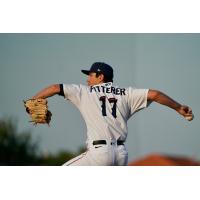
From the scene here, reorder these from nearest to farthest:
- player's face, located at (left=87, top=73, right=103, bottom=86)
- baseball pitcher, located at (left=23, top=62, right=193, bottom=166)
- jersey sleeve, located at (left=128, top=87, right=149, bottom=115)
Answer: baseball pitcher, located at (left=23, top=62, right=193, bottom=166) → jersey sleeve, located at (left=128, top=87, right=149, bottom=115) → player's face, located at (left=87, top=73, right=103, bottom=86)

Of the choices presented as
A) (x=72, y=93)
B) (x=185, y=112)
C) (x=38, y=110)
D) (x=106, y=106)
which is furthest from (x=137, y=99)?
(x=38, y=110)

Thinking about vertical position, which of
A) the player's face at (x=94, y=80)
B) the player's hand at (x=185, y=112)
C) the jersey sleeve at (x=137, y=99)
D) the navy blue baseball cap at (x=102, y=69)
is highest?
the navy blue baseball cap at (x=102, y=69)

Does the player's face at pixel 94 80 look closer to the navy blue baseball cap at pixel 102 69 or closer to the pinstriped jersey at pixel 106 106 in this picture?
the navy blue baseball cap at pixel 102 69

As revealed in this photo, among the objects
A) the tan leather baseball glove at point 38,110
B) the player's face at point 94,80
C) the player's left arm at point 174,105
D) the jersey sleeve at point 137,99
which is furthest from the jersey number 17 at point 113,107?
the tan leather baseball glove at point 38,110

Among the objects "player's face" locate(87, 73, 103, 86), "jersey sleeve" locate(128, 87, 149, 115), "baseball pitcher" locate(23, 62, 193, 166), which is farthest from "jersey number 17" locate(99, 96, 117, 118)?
"player's face" locate(87, 73, 103, 86)

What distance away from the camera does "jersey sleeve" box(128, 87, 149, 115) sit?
5.98 meters

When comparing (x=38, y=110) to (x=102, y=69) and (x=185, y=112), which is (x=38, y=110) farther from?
(x=185, y=112)

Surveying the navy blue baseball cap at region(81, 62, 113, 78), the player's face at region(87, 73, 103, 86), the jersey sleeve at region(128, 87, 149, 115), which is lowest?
the jersey sleeve at region(128, 87, 149, 115)

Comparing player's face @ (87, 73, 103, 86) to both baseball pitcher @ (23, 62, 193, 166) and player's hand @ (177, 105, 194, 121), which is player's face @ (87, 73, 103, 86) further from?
player's hand @ (177, 105, 194, 121)

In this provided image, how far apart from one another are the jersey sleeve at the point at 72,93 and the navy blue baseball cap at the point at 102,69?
0.38m

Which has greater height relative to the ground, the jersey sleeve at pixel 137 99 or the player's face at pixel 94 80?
the player's face at pixel 94 80

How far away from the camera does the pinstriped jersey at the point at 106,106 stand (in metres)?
5.93

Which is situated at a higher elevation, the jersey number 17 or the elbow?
the elbow

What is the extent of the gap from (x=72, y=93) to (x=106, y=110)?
0.36 meters
